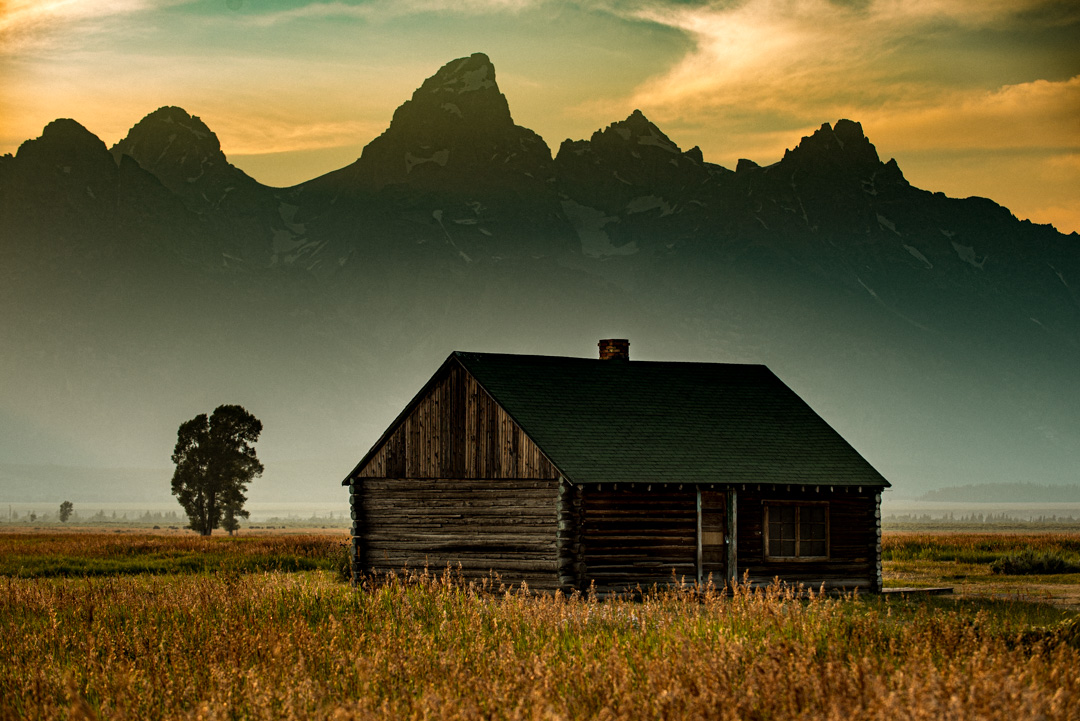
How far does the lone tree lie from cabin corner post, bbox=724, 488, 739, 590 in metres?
57.2

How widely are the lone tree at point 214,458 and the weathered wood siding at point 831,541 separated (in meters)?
57.1

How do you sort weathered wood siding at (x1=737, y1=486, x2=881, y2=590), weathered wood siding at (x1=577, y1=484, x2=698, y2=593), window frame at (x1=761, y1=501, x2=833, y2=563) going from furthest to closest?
window frame at (x1=761, y1=501, x2=833, y2=563)
weathered wood siding at (x1=737, y1=486, x2=881, y2=590)
weathered wood siding at (x1=577, y1=484, x2=698, y2=593)

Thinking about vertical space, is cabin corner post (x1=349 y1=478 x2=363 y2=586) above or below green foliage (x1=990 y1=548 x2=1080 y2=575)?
above

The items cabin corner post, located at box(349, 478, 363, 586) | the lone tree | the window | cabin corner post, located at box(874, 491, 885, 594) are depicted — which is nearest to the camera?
the window

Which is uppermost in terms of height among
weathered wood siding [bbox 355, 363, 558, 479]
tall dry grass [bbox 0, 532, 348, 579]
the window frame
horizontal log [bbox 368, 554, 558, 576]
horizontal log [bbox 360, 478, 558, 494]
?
weathered wood siding [bbox 355, 363, 558, 479]

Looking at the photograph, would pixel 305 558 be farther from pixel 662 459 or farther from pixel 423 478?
pixel 662 459

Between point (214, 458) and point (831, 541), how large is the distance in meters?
59.5

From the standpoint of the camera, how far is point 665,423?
97.7ft

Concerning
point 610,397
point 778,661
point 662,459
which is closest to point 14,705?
point 778,661

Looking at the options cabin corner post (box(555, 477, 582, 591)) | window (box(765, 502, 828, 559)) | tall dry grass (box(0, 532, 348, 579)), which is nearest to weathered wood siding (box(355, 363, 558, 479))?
cabin corner post (box(555, 477, 582, 591))

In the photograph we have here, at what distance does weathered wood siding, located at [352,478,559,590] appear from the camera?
26891 mm

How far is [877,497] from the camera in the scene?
29344 mm

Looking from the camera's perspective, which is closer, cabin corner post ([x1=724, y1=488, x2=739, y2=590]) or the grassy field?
the grassy field

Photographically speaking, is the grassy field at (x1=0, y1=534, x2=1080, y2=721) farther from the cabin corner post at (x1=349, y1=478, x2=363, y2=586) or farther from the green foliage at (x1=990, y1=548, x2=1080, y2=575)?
the green foliage at (x1=990, y1=548, x2=1080, y2=575)
